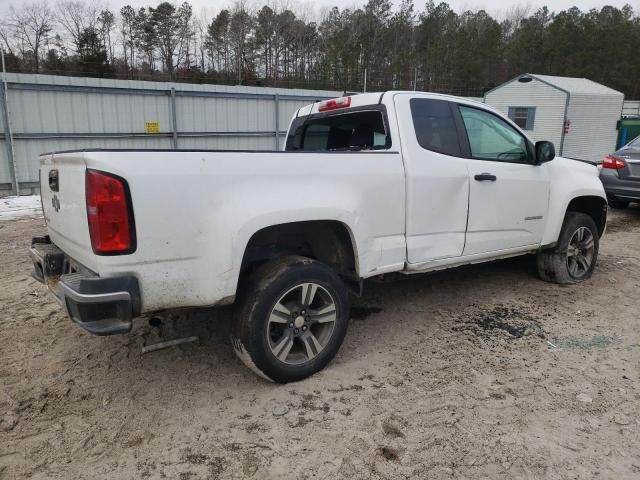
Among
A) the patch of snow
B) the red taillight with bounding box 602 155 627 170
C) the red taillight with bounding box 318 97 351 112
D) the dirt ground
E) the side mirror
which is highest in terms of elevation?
the red taillight with bounding box 318 97 351 112

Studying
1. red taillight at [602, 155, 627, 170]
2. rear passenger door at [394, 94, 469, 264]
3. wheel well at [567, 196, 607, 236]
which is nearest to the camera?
rear passenger door at [394, 94, 469, 264]

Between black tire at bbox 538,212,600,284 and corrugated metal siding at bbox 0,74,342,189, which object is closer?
black tire at bbox 538,212,600,284

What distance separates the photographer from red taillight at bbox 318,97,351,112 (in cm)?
419

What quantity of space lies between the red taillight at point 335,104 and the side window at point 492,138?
3.13ft

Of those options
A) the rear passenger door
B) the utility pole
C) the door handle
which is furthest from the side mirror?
the utility pole

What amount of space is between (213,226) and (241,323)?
63 cm

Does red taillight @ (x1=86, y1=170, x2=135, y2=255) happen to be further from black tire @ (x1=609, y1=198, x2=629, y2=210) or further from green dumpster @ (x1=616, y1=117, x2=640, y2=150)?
green dumpster @ (x1=616, y1=117, x2=640, y2=150)

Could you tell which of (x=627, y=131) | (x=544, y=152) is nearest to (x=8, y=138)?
(x=544, y=152)

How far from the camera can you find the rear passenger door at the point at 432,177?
364 cm

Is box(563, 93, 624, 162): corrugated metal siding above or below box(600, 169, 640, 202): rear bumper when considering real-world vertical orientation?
above

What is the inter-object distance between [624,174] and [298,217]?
8.41 meters

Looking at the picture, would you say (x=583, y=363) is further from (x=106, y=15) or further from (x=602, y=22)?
(x=602, y=22)

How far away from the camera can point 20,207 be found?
1010cm

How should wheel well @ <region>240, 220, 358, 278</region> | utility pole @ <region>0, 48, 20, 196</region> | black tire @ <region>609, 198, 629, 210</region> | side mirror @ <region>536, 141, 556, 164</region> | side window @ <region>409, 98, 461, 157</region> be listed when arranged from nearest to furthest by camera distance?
wheel well @ <region>240, 220, 358, 278</region>
side window @ <region>409, 98, 461, 157</region>
side mirror @ <region>536, 141, 556, 164</region>
black tire @ <region>609, 198, 629, 210</region>
utility pole @ <region>0, 48, 20, 196</region>
